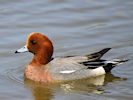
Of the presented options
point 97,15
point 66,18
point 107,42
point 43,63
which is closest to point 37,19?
point 66,18

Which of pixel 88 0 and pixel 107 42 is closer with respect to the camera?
pixel 107 42

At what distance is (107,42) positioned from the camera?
1055cm

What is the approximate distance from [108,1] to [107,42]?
2.93m

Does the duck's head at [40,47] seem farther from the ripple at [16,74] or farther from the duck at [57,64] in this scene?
the ripple at [16,74]

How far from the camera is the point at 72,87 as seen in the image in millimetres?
8711

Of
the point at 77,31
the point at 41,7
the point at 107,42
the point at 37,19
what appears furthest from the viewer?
the point at 41,7

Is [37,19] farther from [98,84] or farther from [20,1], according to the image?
[98,84]

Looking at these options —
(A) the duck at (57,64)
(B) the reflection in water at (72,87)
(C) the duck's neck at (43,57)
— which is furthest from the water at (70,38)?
(C) the duck's neck at (43,57)

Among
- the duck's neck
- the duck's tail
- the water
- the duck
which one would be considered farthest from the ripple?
the duck's tail

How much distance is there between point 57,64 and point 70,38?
1.95 meters

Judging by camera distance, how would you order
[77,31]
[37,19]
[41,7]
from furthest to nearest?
[41,7] < [37,19] < [77,31]

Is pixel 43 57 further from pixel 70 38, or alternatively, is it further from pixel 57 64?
pixel 70 38

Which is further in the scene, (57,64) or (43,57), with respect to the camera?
(43,57)

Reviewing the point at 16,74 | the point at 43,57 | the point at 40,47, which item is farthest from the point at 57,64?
the point at 16,74
